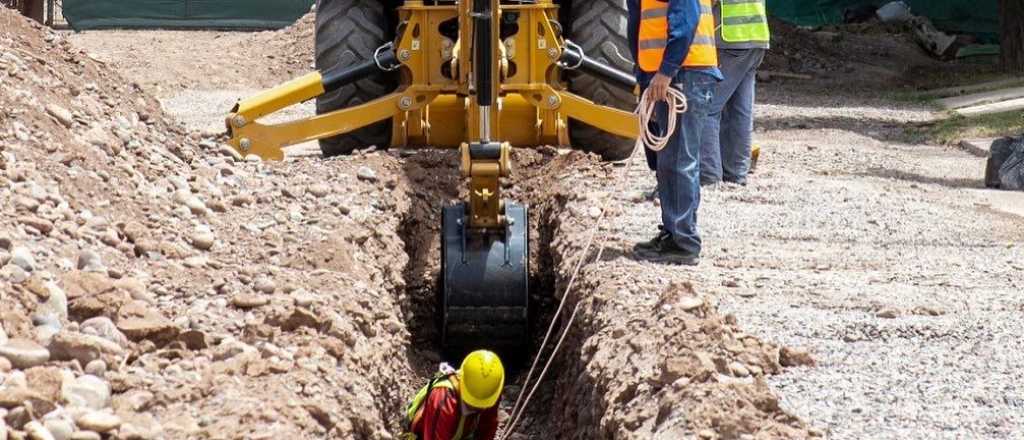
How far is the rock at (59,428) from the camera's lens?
4.53 meters

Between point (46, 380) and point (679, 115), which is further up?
point (679, 115)

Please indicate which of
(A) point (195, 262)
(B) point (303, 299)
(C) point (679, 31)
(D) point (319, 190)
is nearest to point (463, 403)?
(B) point (303, 299)

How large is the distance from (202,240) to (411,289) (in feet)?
5.31

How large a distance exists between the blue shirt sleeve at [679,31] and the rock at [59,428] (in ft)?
11.3

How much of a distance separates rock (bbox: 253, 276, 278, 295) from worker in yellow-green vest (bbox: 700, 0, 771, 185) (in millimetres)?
3651

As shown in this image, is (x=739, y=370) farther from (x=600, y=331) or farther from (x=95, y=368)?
(x=95, y=368)

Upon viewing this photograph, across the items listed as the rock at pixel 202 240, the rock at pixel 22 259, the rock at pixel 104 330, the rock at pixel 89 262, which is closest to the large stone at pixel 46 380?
the rock at pixel 104 330

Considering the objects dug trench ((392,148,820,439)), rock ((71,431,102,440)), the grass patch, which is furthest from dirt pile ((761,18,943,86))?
rock ((71,431,102,440))

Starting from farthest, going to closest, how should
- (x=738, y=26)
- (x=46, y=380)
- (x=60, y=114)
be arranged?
(x=738, y=26)
(x=60, y=114)
(x=46, y=380)

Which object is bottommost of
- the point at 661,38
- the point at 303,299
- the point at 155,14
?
the point at 303,299

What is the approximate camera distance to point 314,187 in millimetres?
8398

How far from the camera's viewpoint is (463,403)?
6.36 metres

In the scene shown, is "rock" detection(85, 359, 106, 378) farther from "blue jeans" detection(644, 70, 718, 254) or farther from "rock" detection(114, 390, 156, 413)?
"blue jeans" detection(644, 70, 718, 254)

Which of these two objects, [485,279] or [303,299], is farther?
[485,279]
